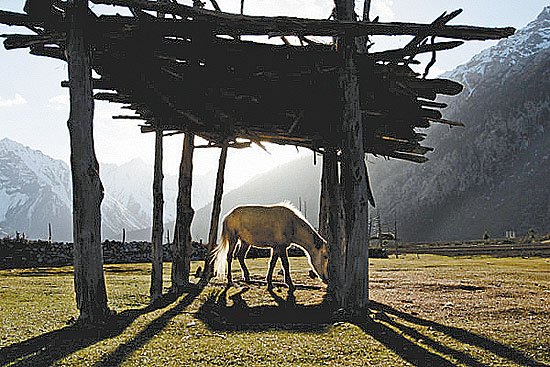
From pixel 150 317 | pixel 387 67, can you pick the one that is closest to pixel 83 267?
pixel 150 317

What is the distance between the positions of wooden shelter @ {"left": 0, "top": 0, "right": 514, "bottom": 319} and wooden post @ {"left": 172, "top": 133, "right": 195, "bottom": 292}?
42.3 inches

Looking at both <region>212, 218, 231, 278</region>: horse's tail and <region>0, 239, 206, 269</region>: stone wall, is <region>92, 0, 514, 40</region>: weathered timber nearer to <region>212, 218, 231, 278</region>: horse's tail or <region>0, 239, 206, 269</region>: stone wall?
<region>212, 218, 231, 278</region>: horse's tail

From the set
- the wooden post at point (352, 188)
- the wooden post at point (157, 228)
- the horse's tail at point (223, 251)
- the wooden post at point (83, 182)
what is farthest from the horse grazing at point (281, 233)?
the wooden post at point (83, 182)

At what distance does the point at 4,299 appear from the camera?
928cm

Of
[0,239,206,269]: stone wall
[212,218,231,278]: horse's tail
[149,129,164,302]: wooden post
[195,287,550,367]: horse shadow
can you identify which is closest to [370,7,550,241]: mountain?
[0,239,206,269]: stone wall

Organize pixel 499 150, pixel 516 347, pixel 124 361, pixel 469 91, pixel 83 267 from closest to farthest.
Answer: pixel 124 361 < pixel 516 347 < pixel 83 267 < pixel 499 150 < pixel 469 91

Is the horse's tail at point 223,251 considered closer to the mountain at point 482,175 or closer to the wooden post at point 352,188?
the wooden post at point 352,188

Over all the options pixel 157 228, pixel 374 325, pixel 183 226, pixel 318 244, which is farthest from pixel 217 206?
pixel 374 325

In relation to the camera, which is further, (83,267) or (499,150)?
(499,150)

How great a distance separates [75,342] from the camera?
18.7 ft

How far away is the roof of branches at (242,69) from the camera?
24.9 ft

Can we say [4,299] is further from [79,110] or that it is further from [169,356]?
[169,356]

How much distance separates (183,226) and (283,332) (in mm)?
6756

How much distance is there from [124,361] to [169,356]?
48 cm
